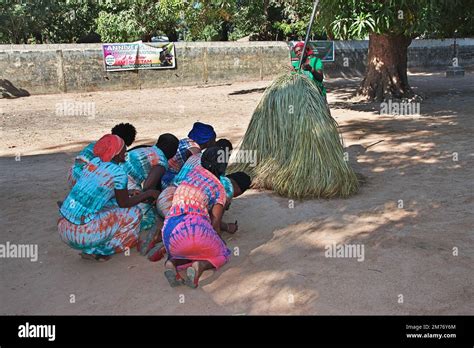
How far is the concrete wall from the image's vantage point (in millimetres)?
16203

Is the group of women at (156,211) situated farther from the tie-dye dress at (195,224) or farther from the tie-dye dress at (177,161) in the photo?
the tie-dye dress at (177,161)

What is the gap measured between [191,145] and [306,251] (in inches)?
65.5

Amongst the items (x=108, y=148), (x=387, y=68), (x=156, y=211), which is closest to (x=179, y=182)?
(x=156, y=211)

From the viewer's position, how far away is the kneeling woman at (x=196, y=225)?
3695 millimetres

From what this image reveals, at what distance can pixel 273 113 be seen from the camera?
6004mm

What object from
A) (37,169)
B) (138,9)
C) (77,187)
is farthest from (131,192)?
(138,9)

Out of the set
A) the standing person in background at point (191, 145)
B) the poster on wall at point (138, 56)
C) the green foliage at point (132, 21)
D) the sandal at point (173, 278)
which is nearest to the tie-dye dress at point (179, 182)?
the standing person in background at point (191, 145)

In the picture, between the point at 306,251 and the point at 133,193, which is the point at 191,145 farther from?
the point at 306,251

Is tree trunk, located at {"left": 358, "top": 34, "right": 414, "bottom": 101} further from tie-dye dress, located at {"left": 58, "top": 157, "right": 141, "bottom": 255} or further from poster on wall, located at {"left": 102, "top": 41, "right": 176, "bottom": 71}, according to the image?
tie-dye dress, located at {"left": 58, "top": 157, "right": 141, "bottom": 255}

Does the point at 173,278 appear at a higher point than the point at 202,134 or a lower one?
lower

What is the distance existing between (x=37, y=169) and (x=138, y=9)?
54.6 feet

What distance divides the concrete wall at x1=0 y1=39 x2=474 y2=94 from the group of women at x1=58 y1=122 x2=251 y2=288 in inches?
517

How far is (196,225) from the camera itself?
371 cm

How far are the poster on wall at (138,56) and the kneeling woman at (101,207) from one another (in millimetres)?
14182
